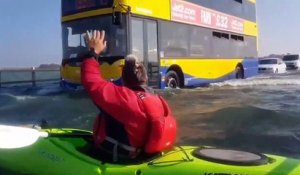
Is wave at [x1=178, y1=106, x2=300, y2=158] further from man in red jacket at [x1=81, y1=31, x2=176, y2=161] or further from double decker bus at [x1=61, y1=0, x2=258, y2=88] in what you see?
man in red jacket at [x1=81, y1=31, x2=176, y2=161]

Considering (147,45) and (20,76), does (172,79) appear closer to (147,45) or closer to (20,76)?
(147,45)

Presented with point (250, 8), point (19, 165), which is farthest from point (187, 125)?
point (250, 8)

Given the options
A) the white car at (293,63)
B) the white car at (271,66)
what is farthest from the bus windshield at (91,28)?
the white car at (293,63)

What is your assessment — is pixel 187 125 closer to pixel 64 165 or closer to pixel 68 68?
pixel 64 165

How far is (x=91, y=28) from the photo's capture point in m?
12.0

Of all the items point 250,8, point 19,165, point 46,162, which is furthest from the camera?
point 250,8

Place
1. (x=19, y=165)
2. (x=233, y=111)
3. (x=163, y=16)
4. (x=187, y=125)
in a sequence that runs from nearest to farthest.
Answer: (x=19, y=165)
(x=187, y=125)
(x=233, y=111)
(x=163, y=16)

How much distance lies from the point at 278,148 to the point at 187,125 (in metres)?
2.16

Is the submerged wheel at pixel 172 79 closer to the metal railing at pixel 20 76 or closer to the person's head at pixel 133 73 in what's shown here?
the metal railing at pixel 20 76

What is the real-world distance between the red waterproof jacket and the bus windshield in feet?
24.8

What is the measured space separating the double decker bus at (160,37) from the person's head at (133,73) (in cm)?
527

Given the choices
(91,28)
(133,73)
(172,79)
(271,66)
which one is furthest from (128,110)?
(271,66)

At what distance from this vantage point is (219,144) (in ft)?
21.8

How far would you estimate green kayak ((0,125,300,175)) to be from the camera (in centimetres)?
307
